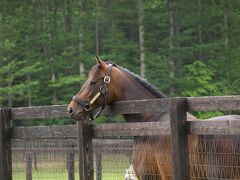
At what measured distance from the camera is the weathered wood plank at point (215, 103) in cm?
683

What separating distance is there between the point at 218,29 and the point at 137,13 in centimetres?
568

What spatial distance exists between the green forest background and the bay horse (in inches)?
1126

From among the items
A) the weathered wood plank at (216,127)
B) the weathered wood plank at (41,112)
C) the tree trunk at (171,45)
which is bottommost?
the weathered wood plank at (216,127)

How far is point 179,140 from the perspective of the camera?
715 cm

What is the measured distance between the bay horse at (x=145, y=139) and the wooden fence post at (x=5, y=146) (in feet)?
5.46

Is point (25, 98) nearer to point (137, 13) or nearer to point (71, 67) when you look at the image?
point (71, 67)

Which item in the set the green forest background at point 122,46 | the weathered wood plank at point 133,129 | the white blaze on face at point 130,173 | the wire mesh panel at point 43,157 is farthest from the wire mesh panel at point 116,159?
the green forest background at point 122,46

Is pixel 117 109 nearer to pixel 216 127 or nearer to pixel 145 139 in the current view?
pixel 145 139

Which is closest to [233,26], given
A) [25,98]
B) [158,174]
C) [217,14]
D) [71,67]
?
[217,14]

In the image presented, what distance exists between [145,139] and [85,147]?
33.3 inches

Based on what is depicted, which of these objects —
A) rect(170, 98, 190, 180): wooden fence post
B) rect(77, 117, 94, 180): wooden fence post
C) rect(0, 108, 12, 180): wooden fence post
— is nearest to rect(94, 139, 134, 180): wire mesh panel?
rect(77, 117, 94, 180): wooden fence post

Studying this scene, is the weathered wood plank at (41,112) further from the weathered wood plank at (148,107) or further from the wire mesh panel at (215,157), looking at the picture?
the wire mesh panel at (215,157)

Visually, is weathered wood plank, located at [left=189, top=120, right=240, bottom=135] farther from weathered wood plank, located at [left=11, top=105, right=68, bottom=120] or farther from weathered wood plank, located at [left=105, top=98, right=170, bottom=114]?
weathered wood plank, located at [left=11, top=105, right=68, bottom=120]

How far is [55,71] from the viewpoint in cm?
4250
